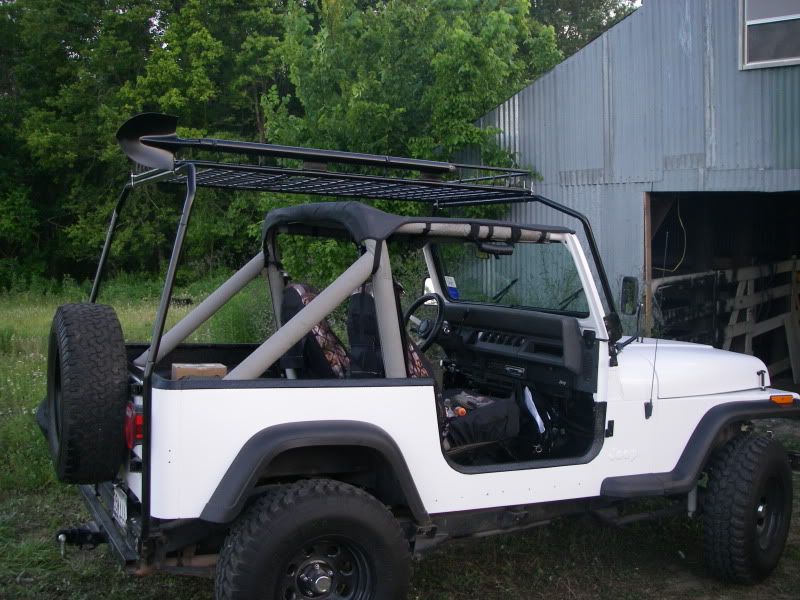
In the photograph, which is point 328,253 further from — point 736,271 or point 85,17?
point 85,17

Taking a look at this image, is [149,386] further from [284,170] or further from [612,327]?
[612,327]

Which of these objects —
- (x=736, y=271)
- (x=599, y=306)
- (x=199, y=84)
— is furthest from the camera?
(x=199, y=84)

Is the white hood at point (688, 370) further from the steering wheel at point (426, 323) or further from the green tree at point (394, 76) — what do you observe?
the green tree at point (394, 76)

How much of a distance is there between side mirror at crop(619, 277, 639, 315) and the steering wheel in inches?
57.5

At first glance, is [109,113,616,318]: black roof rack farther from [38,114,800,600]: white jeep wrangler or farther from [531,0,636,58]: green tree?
[531,0,636,58]: green tree

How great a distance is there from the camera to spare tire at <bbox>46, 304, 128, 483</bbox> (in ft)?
11.5

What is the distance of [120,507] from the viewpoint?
3.81 meters

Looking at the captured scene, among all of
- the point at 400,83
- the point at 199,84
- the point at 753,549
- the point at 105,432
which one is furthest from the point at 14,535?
the point at 199,84

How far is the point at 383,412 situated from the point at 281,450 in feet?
1.71

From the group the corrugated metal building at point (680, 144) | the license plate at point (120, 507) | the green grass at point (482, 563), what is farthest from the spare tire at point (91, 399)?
the corrugated metal building at point (680, 144)

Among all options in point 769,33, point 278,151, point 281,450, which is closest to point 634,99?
point 769,33

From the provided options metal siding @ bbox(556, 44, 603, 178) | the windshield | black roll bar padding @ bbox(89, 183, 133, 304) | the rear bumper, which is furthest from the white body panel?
metal siding @ bbox(556, 44, 603, 178)

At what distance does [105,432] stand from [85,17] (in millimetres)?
27172

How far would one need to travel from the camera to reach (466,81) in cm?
1309
